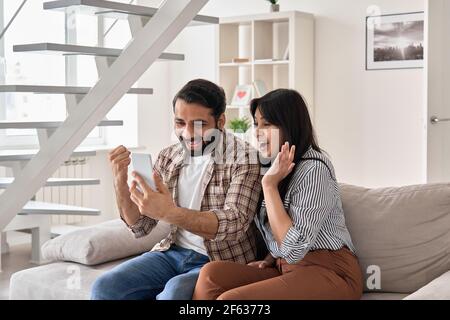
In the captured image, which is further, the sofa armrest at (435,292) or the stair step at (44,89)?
the stair step at (44,89)

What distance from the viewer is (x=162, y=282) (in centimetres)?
269

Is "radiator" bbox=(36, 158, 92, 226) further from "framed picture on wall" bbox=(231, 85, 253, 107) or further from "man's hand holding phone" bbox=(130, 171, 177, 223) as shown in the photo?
"man's hand holding phone" bbox=(130, 171, 177, 223)

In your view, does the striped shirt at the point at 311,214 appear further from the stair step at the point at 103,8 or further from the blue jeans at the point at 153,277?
the stair step at the point at 103,8

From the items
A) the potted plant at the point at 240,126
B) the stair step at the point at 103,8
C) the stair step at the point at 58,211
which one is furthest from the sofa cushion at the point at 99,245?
the potted plant at the point at 240,126

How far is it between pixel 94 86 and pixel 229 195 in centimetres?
135

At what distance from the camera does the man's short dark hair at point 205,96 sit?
2695mm

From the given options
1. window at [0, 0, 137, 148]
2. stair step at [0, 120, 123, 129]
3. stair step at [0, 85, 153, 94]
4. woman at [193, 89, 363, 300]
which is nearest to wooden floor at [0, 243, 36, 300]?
window at [0, 0, 137, 148]

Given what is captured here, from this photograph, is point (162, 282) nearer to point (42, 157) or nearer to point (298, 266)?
point (298, 266)

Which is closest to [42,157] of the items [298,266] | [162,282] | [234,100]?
[162,282]

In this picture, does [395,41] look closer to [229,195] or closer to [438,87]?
[438,87]

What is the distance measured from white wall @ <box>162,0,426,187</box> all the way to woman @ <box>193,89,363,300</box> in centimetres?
309

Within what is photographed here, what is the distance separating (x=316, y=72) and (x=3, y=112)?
2521 millimetres

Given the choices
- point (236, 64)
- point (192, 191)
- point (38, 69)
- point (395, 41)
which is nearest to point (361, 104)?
point (395, 41)

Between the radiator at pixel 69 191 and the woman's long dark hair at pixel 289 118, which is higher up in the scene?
the woman's long dark hair at pixel 289 118
